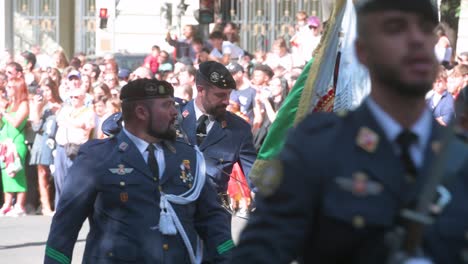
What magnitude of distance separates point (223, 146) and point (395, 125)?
631cm

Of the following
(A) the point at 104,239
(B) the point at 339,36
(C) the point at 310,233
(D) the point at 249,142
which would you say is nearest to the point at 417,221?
(C) the point at 310,233

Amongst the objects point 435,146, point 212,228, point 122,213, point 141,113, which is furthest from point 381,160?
point 141,113

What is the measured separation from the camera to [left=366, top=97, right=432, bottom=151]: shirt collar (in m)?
3.63

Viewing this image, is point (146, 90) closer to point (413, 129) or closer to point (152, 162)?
point (152, 162)

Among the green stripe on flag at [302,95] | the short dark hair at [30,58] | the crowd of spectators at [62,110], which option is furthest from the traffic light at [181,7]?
the green stripe on flag at [302,95]

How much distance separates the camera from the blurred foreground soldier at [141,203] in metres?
6.89

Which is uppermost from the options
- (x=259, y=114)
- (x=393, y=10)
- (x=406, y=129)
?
(x=393, y=10)

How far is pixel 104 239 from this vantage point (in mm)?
6898

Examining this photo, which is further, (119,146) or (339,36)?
(339,36)

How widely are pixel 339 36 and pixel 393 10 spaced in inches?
170

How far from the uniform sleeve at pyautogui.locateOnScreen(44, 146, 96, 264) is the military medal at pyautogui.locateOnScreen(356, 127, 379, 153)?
348 centimetres

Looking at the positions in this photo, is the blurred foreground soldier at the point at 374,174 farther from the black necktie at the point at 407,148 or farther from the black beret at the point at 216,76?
the black beret at the point at 216,76

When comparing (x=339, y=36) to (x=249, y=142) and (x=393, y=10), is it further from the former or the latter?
(x=393, y=10)

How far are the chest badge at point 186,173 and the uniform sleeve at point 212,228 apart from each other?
104mm
